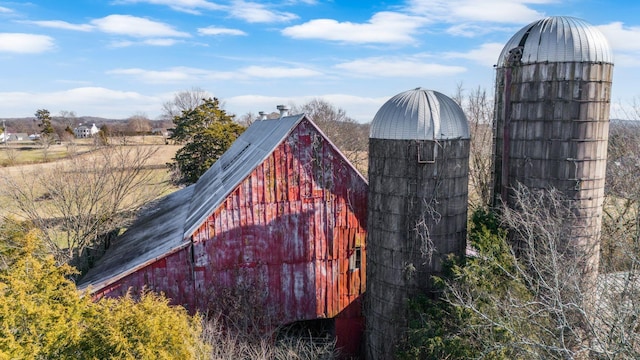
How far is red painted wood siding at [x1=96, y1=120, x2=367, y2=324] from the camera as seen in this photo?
12508 millimetres

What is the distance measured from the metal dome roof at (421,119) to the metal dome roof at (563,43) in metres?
2.52

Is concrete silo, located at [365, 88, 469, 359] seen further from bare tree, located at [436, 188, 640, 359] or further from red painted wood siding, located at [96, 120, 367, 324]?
red painted wood siding, located at [96, 120, 367, 324]

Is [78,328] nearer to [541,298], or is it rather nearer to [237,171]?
[237,171]

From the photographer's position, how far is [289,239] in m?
13.3

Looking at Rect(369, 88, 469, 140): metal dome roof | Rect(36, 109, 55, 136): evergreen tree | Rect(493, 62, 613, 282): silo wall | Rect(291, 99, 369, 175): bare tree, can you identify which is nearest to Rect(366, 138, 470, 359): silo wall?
Rect(369, 88, 469, 140): metal dome roof

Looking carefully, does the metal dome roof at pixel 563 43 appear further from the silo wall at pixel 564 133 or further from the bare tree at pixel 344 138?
the bare tree at pixel 344 138

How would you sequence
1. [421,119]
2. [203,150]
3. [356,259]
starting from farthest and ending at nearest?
[203,150]
[356,259]
[421,119]

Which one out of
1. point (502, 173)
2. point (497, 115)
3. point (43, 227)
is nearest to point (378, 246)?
point (502, 173)

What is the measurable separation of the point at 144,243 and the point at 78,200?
533cm

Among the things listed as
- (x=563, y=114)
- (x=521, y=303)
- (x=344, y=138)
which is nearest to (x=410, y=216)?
(x=521, y=303)

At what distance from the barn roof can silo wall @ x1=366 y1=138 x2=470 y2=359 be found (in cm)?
376

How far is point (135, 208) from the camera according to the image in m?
21.3

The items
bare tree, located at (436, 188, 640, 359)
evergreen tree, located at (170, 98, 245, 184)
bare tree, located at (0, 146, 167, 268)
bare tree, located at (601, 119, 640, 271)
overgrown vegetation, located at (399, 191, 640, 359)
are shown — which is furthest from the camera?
evergreen tree, located at (170, 98, 245, 184)

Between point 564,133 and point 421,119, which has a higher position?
point 421,119
